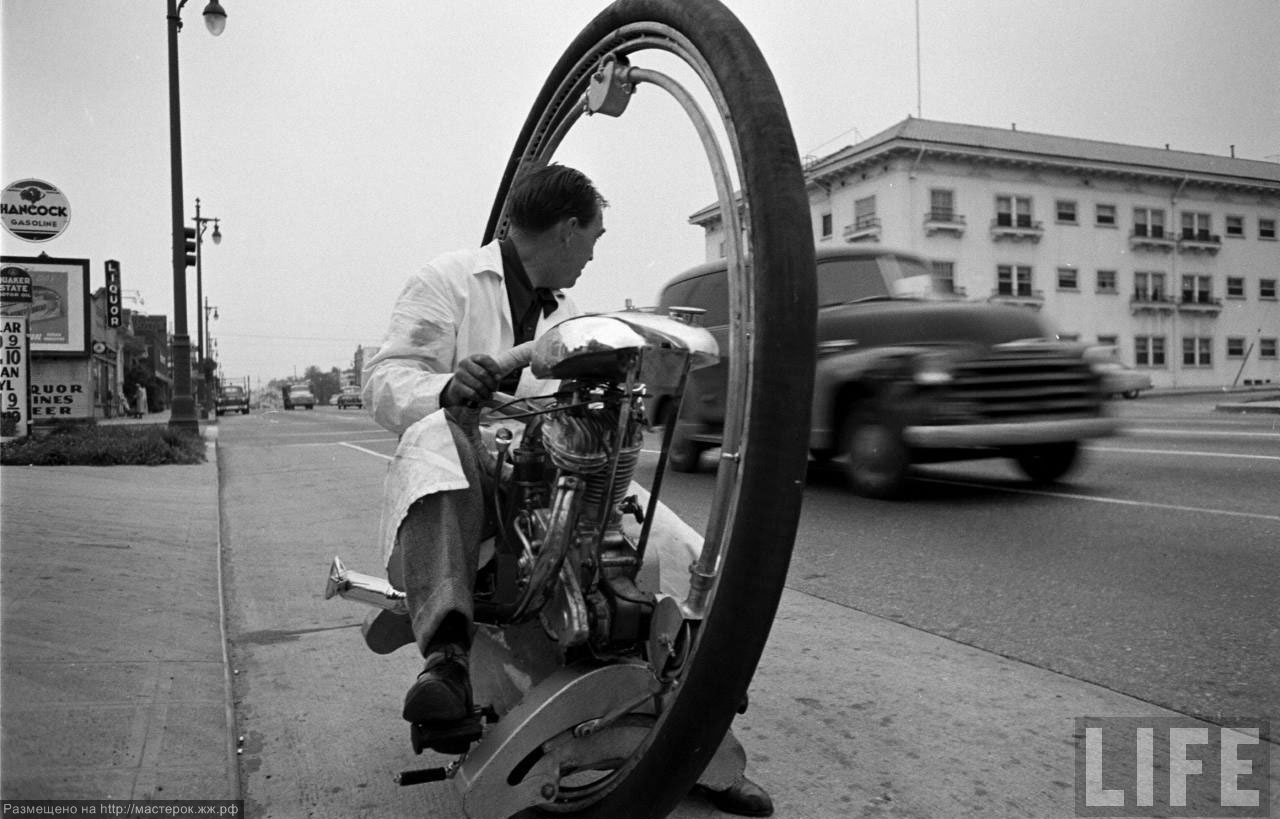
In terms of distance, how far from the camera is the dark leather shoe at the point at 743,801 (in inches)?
80.1

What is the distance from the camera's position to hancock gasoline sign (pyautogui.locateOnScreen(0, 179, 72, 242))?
3.29 metres

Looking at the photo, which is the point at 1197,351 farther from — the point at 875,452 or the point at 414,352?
the point at 414,352

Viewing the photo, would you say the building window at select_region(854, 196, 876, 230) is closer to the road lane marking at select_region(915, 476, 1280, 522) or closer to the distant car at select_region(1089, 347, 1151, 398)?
the distant car at select_region(1089, 347, 1151, 398)

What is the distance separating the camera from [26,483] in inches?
287

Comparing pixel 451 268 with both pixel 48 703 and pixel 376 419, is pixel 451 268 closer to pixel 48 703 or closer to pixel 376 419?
pixel 376 419

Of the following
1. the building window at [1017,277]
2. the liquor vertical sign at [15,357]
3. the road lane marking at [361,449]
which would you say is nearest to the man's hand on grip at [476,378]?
the liquor vertical sign at [15,357]

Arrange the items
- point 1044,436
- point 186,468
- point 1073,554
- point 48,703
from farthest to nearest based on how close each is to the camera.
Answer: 1. point 186,468
2. point 1044,436
3. point 1073,554
4. point 48,703

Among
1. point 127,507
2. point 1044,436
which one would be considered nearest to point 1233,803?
point 1044,436

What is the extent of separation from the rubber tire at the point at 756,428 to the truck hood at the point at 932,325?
21.2ft

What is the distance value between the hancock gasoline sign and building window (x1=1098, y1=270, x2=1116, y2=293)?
17.1m

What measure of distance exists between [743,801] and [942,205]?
31.9 m

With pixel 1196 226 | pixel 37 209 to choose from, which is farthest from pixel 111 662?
pixel 1196 226

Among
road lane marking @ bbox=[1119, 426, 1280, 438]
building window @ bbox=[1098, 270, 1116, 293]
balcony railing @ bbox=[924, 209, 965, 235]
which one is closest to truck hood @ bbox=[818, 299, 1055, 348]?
road lane marking @ bbox=[1119, 426, 1280, 438]

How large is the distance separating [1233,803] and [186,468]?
10644 mm
